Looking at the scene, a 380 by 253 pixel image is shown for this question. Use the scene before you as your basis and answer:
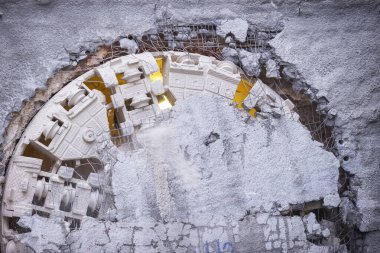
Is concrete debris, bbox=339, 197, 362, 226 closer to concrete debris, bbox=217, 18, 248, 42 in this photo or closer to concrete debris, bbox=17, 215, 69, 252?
concrete debris, bbox=217, 18, 248, 42

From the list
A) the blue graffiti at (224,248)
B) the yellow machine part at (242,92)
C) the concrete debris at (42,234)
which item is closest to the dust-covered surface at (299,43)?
the yellow machine part at (242,92)

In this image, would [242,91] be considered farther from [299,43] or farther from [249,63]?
[299,43]

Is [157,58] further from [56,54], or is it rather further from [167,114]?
[56,54]

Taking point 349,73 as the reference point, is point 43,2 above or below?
above

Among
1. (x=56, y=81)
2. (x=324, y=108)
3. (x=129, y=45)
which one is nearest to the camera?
(x=56, y=81)

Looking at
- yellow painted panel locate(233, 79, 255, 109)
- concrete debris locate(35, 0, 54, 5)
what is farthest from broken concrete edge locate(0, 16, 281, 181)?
yellow painted panel locate(233, 79, 255, 109)

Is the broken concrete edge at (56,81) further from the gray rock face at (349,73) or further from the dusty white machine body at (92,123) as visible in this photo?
the gray rock face at (349,73)

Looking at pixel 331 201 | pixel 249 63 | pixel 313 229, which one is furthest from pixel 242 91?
pixel 313 229

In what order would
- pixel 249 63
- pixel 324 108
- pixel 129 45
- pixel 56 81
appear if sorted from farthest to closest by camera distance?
pixel 324 108
pixel 249 63
pixel 129 45
pixel 56 81
